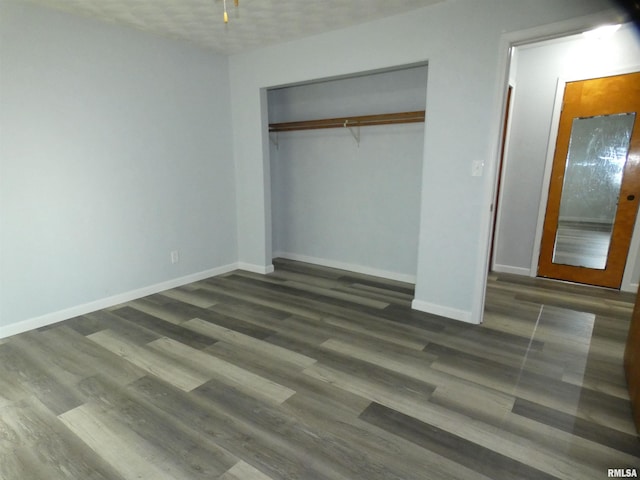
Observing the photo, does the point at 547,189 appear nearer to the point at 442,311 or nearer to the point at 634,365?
the point at 442,311

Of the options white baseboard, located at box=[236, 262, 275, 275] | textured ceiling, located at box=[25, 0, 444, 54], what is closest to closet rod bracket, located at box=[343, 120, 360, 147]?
textured ceiling, located at box=[25, 0, 444, 54]

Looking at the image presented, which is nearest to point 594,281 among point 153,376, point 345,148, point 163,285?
point 345,148

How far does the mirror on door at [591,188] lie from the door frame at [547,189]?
0.16m

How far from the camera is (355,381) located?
6.63 feet

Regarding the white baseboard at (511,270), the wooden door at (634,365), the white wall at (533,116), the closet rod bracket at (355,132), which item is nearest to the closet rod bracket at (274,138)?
the closet rod bracket at (355,132)

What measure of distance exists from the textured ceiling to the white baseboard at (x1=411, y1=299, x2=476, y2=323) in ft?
7.74

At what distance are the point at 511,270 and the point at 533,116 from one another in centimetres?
178

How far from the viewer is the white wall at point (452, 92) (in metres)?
2.40

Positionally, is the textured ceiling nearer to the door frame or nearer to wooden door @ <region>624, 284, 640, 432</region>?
the door frame

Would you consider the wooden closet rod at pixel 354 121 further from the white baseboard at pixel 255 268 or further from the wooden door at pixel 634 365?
the wooden door at pixel 634 365

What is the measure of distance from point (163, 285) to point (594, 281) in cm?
455

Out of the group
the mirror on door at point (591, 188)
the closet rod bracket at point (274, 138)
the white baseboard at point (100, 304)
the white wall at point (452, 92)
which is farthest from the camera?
the closet rod bracket at point (274, 138)

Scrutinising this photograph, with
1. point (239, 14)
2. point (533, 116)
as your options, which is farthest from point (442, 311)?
point (239, 14)

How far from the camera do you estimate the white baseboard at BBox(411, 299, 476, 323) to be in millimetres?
2807
